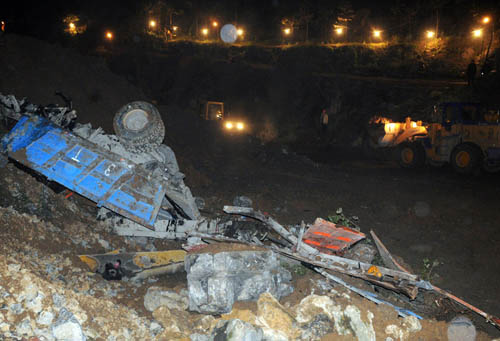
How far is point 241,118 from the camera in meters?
20.3

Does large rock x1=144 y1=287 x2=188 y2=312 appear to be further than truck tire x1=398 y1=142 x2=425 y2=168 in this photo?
No

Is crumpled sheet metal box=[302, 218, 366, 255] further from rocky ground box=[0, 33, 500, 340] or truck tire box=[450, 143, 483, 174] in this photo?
truck tire box=[450, 143, 483, 174]

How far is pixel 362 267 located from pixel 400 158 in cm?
944

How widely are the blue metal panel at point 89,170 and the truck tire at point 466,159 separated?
9.63 m

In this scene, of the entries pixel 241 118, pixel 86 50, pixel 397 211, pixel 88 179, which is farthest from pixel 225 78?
pixel 88 179

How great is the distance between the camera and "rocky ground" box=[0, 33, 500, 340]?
309 centimetres

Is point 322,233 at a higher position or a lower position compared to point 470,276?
higher

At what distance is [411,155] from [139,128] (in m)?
9.79

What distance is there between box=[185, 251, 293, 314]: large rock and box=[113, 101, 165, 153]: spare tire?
240 centimetres

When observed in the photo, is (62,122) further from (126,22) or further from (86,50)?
(126,22)

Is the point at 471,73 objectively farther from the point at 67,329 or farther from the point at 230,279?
the point at 67,329

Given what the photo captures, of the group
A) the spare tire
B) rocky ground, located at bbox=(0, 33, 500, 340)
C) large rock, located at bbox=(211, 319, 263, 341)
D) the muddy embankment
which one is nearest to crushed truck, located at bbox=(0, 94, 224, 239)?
the spare tire

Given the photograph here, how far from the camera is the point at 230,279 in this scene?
3854mm

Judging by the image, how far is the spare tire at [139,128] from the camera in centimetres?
570
